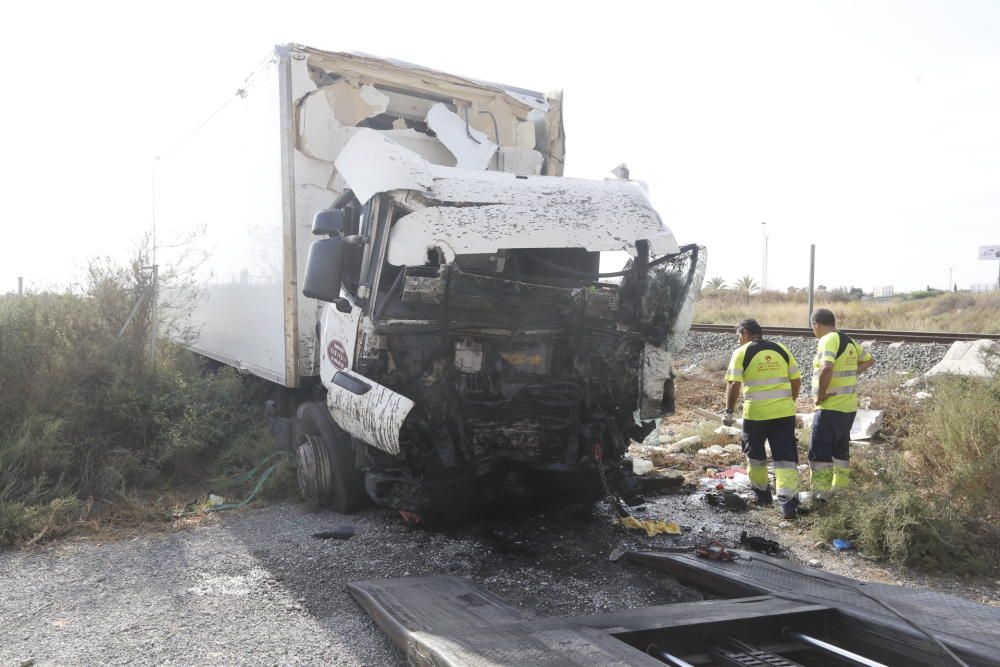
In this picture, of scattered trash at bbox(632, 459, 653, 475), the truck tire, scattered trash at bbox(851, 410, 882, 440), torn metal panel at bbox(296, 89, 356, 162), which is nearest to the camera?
the truck tire

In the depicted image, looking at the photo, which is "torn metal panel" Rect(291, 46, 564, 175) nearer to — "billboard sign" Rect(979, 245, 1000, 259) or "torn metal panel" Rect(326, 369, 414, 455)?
"torn metal panel" Rect(326, 369, 414, 455)

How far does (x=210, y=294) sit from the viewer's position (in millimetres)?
8500

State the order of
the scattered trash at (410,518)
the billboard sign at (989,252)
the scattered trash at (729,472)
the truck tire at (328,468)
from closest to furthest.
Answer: the scattered trash at (410,518) → the truck tire at (328,468) → the scattered trash at (729,472) → the billboard sign at (989,252)

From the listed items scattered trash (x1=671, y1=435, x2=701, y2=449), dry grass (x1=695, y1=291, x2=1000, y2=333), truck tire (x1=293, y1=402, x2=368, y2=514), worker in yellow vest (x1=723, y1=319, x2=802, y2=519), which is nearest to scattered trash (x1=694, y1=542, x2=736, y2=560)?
worker in yellow vest (x1=723, y1=319, x2=802, y2=519)

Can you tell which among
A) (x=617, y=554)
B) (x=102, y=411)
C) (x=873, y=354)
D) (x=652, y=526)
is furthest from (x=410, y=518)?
(x=873, y=354)

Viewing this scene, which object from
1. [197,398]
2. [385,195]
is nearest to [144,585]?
[385,195]

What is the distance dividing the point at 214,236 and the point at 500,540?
4840mm

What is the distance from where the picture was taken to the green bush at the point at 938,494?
15.4ft

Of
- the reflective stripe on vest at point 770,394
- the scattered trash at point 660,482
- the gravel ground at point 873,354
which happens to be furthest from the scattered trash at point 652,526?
the gravel ground at point 873,354

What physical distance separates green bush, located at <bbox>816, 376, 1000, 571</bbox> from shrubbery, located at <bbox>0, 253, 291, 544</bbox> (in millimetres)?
4258

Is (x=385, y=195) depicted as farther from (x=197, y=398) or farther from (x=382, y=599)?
(x=197, y=398)

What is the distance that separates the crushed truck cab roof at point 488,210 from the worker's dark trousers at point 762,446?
6.74ft

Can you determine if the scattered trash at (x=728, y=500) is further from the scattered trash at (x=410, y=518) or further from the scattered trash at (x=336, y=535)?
the scattered trash at (x=336, y=535)

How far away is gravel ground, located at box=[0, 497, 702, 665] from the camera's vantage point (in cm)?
345
